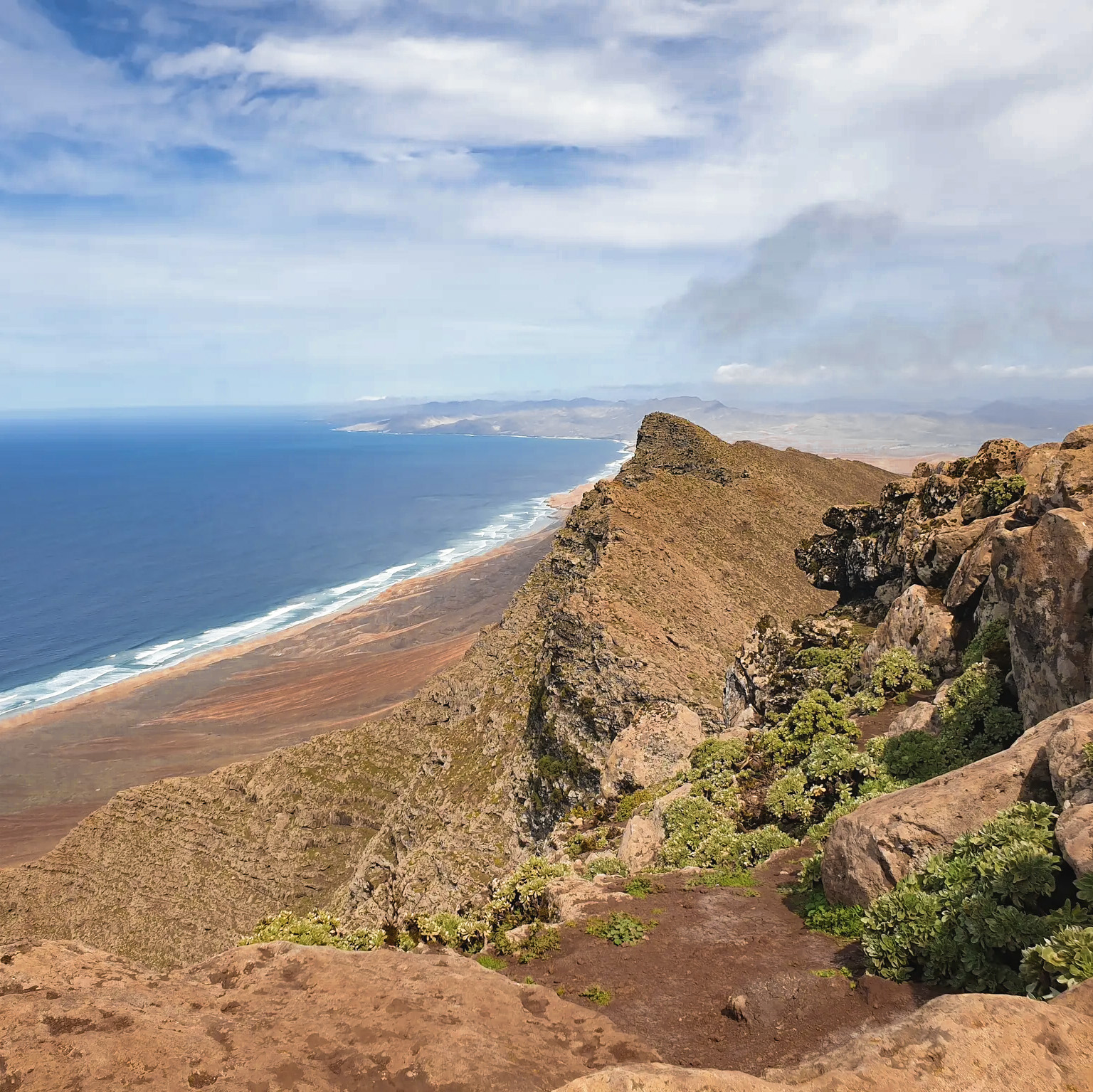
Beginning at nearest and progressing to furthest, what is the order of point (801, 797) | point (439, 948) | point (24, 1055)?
point (24, 1055) < point (439, 948) < point (801, 797)

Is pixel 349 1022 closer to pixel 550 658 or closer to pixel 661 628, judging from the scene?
pixel 550 658

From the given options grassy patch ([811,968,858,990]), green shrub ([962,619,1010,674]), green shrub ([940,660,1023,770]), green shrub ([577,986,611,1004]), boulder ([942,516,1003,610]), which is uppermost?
boulder ([942,516,1003,610])

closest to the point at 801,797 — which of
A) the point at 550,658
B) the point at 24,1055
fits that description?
the point at 24,1055

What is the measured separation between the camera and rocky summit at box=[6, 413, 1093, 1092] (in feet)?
29.3

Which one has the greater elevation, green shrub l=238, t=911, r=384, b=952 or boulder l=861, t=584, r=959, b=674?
boulder l=861, t=584, r=959, b=674

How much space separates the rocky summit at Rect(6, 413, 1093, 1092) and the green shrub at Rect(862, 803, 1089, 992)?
50 millimetres

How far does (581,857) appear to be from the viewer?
2620 cm

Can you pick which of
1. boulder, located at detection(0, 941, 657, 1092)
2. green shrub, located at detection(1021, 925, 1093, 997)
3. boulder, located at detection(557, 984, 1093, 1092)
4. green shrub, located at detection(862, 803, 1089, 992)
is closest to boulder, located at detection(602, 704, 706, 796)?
green shrub, located at detection(862, 803, 1089, 992)

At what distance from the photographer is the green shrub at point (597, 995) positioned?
12.6 meters

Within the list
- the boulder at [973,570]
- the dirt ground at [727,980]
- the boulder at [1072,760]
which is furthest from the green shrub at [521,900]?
the boulder at [973,570]

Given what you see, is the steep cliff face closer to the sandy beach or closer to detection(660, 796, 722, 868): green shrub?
detection(660, 796, 722, 868): green shrub

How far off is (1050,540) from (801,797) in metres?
9.74

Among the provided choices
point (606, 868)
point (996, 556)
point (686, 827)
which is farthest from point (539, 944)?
point (996, 556)

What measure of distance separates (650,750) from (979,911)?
78.6 feet
